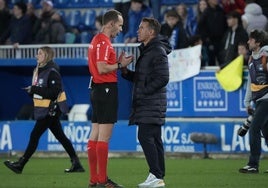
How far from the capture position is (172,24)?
18250 mm

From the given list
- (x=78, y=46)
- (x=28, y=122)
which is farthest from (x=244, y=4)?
(x=28, y=122)

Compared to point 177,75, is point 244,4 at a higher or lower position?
higher

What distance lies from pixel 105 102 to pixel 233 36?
7.46 metres

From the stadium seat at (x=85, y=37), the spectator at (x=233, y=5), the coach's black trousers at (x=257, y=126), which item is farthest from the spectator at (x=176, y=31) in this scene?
the coach's black trousers at (x=257, y=126)

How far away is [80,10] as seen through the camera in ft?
70.9

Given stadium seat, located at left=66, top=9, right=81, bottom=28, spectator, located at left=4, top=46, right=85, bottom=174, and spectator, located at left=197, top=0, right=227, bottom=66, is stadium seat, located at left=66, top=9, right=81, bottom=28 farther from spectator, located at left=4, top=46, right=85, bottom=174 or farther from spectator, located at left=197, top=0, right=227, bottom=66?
spectator, located at left=4, top=46, right=85, bottom=174

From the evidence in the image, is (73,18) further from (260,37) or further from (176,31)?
(260,37)

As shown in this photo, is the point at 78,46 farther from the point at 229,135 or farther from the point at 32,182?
the point at 32,182

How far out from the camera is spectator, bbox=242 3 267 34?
1772 centimetres

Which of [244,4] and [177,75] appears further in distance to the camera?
[244,4]

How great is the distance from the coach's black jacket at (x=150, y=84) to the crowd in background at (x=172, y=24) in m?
6.71

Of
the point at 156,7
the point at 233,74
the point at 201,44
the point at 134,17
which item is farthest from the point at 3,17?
the point at 233,74

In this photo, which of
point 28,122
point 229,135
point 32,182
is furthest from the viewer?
point 28,122

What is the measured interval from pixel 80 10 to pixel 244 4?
465cm
